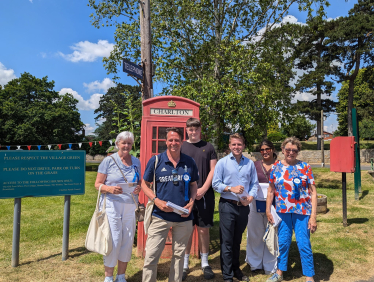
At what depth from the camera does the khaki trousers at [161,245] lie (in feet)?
9.17

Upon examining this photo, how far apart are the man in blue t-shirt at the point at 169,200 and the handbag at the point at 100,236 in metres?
0.56

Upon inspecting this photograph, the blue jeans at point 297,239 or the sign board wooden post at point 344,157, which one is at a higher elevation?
the sign board wooden post at point 344,157

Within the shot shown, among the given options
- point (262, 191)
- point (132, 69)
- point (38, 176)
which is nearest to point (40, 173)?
point (38, 176)

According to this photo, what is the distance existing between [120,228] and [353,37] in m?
27.2

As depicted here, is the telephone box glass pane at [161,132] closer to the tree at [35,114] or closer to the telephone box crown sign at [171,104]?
the telephone box crown sign at [171,104]

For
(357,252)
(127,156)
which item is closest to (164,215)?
(127,156)

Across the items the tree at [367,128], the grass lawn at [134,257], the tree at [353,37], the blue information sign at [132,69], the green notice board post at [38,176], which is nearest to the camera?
the grass lawn at [134,257]

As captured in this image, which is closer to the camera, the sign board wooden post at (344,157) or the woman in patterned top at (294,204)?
the woman in patterned top at (294,204)

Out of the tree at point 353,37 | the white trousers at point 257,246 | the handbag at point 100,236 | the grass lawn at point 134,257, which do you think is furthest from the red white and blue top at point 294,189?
the tree at point 353,37

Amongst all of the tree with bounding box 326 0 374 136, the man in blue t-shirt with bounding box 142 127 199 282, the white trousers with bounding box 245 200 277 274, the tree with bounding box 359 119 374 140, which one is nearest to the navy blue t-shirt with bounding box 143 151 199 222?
the man in blue t-shirt with bounding box 142 127 199 282

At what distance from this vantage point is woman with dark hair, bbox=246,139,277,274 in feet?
12.7

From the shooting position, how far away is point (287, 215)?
3.51m

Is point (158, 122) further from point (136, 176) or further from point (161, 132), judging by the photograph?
point (136, 176)

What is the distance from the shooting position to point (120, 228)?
3.27m
